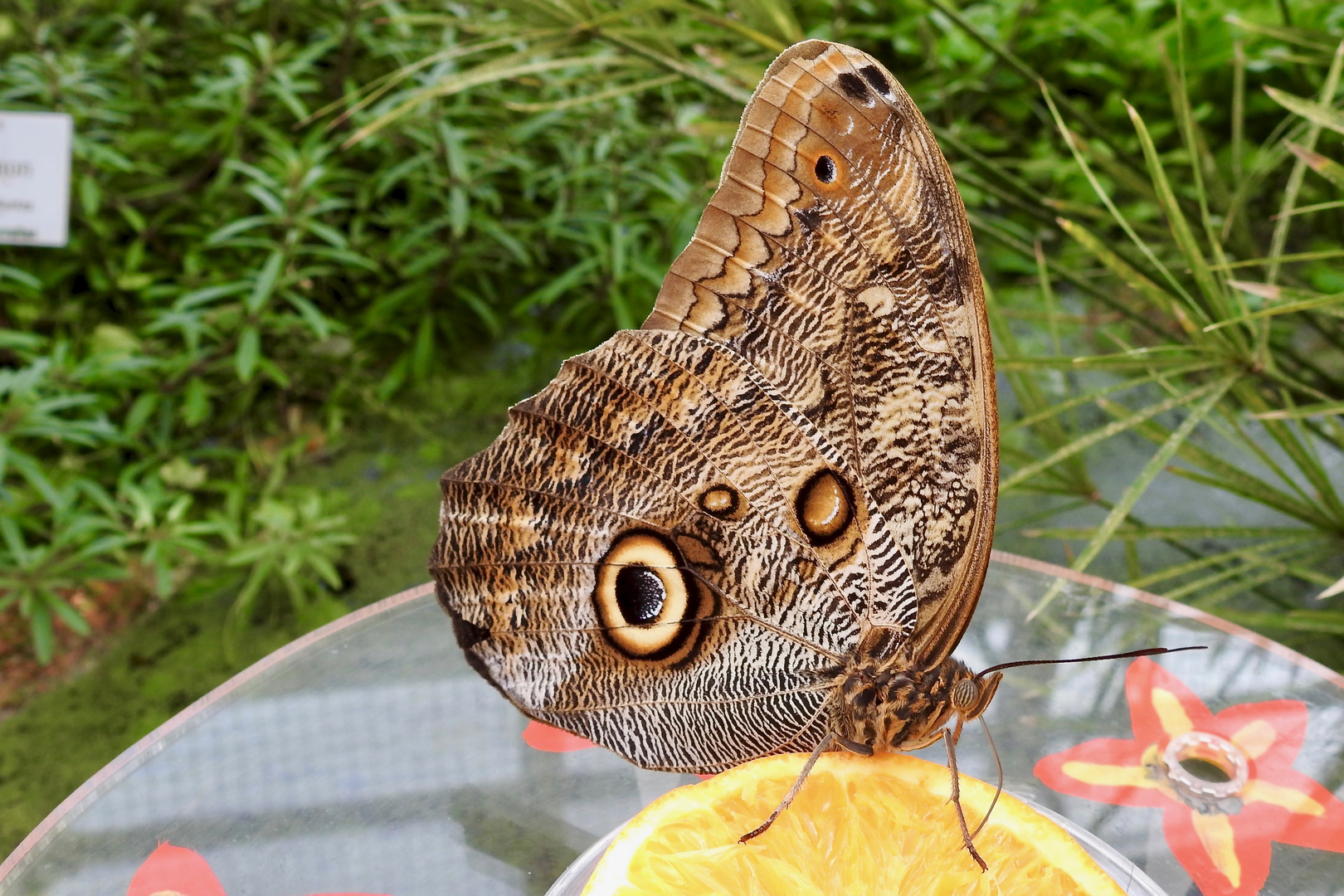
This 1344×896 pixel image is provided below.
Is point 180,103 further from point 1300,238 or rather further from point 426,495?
point 1300,238

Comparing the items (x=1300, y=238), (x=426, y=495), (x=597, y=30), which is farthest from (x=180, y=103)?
(x=1300, y=238)

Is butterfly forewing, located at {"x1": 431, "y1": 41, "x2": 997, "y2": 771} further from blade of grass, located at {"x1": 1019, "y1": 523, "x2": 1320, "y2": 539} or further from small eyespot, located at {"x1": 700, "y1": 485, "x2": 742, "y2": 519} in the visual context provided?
blade of grass, located at {"x1": 1019, "y1": 523, "x2": 1320, "y2": 539}

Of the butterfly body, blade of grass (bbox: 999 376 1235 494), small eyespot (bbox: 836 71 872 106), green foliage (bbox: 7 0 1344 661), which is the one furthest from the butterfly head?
green foliage (bbox: 7 0 1344 661)

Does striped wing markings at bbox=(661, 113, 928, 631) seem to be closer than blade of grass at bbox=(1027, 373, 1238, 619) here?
Yes

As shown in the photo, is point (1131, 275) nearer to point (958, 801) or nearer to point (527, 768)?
point (958, 801)

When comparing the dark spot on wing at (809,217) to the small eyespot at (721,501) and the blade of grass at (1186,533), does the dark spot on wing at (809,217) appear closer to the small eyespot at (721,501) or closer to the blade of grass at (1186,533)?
the small eyespot at (721,501)

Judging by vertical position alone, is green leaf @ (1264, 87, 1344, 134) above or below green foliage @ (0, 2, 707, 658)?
above
